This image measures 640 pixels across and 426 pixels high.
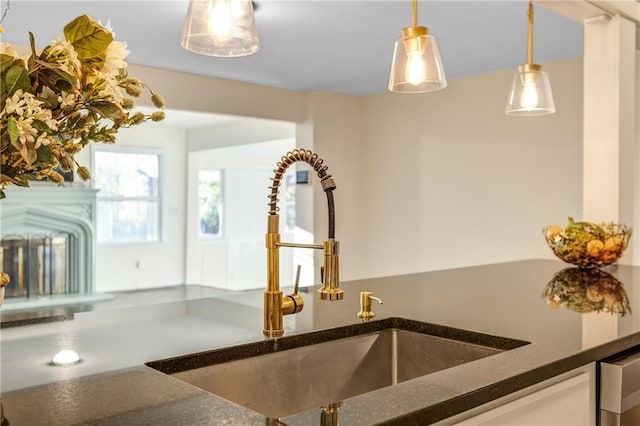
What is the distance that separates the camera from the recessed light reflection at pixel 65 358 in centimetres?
104

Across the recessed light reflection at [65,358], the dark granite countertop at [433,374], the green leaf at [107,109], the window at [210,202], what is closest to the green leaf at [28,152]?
the green leaf at [107,109]

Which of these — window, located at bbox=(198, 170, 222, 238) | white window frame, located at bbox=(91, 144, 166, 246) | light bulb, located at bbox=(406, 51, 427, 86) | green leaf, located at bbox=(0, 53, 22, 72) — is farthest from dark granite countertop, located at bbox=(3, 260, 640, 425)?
window, located at bbox=(198, 170, 222, 238)

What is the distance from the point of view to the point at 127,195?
8211mm

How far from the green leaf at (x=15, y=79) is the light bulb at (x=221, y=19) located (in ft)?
2.37

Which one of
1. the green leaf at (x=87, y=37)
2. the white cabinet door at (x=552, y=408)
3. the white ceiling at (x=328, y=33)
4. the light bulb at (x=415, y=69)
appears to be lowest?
the white cabinet door at (x=552, y=408)

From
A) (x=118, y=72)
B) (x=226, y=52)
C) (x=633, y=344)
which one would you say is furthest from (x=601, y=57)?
(x=118, y=72)

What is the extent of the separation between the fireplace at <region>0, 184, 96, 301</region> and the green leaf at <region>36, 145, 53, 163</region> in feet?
20.6

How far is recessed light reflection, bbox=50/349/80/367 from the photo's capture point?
3.40ft

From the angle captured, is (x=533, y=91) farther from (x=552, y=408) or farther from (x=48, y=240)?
(x=48, y=240)

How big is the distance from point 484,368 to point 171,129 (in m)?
8.01

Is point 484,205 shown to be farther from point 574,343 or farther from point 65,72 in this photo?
point 65,72

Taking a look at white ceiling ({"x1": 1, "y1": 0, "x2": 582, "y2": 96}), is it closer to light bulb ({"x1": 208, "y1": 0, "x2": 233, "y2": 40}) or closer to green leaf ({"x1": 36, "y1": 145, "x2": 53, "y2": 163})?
light bulb ({"x1": 208, "y1": 0, "x2": 233, "y2": 40})

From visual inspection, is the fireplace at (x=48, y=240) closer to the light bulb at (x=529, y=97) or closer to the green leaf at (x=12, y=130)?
the light bulb at (x=529, y=97)

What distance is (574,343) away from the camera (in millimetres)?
1208
